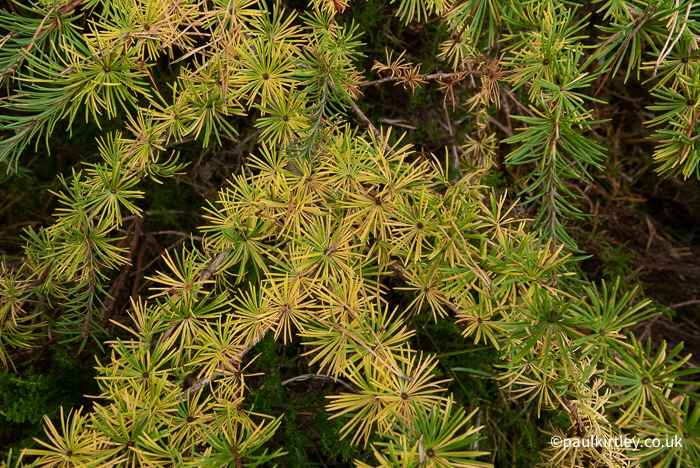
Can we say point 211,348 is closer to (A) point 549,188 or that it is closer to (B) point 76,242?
(B) point 76,242

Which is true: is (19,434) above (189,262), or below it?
below

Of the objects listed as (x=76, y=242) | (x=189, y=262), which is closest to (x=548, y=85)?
(x=189, y=262)

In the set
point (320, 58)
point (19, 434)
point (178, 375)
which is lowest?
point (19, 434)

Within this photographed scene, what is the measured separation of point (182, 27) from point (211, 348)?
488 millimetres

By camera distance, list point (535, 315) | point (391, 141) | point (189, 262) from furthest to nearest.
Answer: point (391, 141) < point (189, 262) < point (535, 315)

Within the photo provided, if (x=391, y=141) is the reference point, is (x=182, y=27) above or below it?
above

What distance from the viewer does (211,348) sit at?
543 millimetres

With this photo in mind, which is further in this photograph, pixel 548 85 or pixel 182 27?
pixel 182 27

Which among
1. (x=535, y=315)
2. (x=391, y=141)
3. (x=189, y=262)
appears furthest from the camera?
(x=391, y=141)

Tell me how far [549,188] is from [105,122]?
0.99m

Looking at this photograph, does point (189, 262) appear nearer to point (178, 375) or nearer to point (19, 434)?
point (178, 375)

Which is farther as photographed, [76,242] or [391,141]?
[391,141]

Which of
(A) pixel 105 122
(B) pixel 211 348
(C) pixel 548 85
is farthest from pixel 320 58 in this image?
(A) pixel 105 122

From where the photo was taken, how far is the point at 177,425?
51 centimetres
